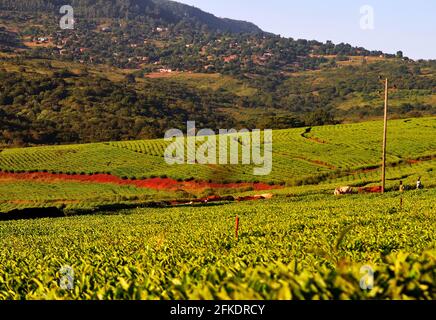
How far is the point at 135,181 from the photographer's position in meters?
82.0

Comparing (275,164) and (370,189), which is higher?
(370,189)

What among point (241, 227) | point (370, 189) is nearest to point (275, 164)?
→ point (370, 189)

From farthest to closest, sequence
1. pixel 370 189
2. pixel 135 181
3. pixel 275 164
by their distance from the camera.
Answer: pixel 275 164, pixel 135 181, pixel 370 189

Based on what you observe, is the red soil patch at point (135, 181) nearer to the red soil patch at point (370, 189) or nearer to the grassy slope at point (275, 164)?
the grassy slope at point (275, 164)

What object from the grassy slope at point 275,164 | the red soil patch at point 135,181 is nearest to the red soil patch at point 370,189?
Answer: the grassy slope at point 275,164

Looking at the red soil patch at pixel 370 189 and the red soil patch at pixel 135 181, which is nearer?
the red soil patch at pixel 370 189

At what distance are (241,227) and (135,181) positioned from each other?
206 ft

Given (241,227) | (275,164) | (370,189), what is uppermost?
(241,227)

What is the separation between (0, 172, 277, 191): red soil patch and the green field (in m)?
0.88

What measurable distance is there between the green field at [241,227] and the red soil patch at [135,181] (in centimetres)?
88

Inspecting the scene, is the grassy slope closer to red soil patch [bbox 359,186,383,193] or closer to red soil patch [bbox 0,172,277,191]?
red soil patch [bbox 0,172,277,191]

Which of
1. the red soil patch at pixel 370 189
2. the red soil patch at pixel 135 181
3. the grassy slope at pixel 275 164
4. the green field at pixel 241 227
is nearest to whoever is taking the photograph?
the green field at pixel 241 227

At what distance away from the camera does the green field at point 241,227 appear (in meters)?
5.09

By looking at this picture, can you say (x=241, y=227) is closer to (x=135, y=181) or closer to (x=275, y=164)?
(x=135, y=181)
